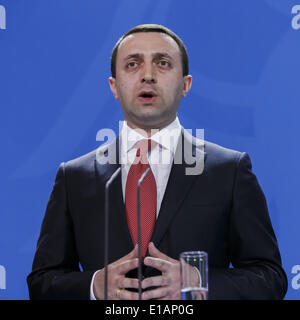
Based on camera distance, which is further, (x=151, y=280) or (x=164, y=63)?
(x=164, y=63)

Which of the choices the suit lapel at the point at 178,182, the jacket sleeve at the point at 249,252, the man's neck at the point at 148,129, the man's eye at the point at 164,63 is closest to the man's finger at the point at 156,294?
the jacket sleeve at the point at 249,252

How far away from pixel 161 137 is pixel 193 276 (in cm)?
84

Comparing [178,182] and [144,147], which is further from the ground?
[144,147]

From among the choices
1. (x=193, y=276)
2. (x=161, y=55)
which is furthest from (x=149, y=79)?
(x=193, y=276)

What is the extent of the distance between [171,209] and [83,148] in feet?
2.83

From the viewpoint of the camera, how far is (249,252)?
2.15 m

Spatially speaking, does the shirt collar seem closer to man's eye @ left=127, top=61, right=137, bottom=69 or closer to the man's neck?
the man's neck

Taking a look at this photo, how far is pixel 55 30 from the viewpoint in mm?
2996

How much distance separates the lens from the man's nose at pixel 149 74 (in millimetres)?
2273

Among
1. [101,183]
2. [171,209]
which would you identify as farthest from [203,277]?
[101,183]

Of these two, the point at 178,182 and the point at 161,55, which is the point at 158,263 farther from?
the point at 161,55

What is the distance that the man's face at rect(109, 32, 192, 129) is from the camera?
2.29 meters
